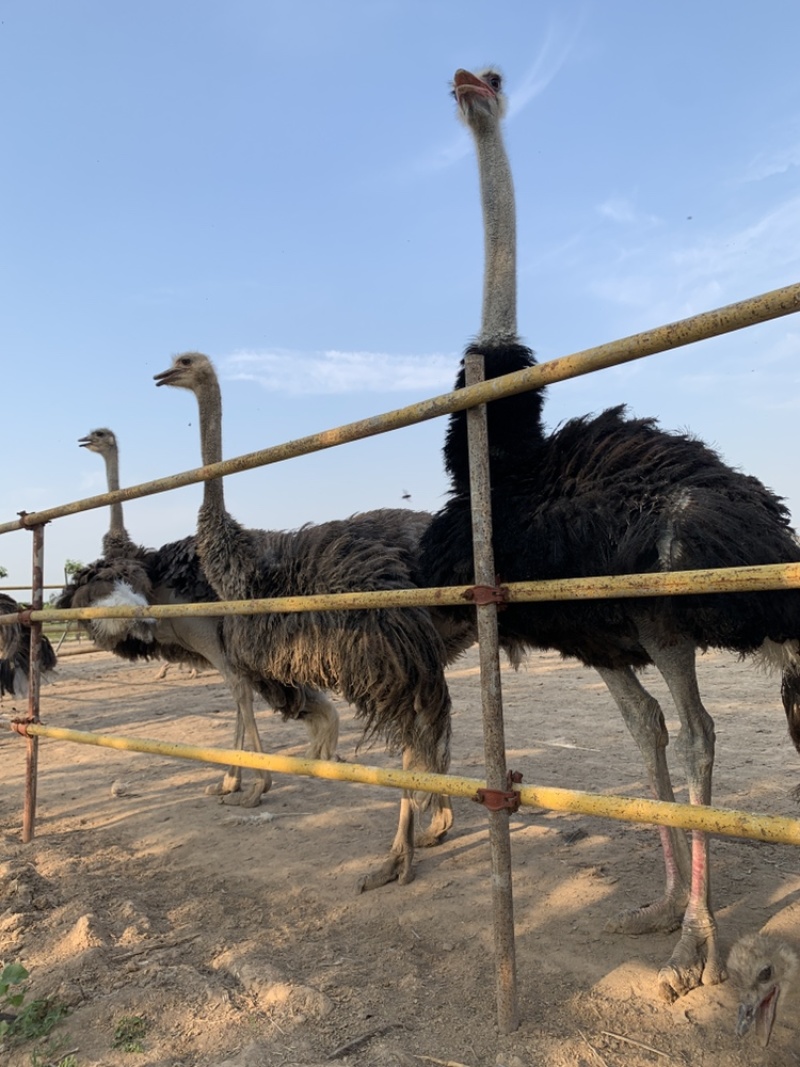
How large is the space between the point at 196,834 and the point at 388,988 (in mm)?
2055

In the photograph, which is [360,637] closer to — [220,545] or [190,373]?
[220,545]

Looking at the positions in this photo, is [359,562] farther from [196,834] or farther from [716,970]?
[716,970]

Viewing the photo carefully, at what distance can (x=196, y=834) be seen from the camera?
165 inches

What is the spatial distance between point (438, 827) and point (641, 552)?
2.19 meters

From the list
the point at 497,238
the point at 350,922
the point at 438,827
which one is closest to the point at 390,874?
the point at 350,922

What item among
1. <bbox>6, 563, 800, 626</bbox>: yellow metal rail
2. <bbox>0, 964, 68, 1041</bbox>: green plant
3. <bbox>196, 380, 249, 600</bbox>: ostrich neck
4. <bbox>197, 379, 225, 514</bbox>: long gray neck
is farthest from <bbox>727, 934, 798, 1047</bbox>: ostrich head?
<bbox>197, 379, 225, 514</bbox>: long gray neck

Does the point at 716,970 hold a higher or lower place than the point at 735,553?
lower

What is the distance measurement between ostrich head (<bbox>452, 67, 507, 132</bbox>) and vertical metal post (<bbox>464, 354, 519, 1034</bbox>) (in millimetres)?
2100

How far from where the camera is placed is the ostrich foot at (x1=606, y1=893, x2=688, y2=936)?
2672 millimetres

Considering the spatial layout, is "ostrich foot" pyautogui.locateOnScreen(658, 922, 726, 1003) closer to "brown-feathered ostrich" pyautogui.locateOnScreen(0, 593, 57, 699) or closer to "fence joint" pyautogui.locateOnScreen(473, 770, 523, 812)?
"fence joint" pyautogui.locateOnScreen(473, 770, 523, 812)

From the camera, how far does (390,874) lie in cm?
340

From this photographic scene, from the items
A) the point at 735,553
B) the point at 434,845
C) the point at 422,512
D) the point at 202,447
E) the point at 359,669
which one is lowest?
the point at 434,845

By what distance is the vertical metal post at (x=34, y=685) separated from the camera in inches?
160

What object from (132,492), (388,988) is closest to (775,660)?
(388,988)
